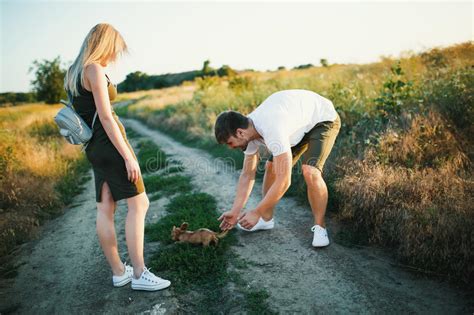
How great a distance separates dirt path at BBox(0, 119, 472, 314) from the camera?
8.61 feet

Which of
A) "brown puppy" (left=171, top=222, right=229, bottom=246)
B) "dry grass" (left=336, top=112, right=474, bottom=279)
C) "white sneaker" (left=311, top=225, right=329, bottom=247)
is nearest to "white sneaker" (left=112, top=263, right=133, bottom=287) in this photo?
"brown puppy" (left=171, top=222, right=229, bottom=246)

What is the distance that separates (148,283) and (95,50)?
2.01 m

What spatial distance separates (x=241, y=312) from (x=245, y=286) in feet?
1.11

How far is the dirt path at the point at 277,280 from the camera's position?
8.61ft

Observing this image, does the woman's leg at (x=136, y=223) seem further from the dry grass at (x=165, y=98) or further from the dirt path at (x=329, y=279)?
the dry grass at (x=165, y=98)

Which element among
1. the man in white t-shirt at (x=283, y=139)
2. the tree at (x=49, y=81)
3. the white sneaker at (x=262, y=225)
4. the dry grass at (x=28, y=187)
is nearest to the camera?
the man in white t-shirt at (x=283, y=139)

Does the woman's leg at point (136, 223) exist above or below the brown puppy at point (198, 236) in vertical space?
above

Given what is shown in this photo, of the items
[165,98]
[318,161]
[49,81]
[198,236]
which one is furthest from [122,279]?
[49,81]

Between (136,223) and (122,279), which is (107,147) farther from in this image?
(122,279)

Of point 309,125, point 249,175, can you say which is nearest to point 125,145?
point 249,175

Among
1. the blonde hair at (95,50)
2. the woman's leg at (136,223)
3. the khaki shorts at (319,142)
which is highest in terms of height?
the blonde hair at (95,50)

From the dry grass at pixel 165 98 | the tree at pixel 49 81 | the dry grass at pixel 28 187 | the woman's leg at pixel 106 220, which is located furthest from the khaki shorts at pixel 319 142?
the tree at pixel 49 81

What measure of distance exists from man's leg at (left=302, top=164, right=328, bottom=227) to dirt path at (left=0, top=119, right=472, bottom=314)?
39cm

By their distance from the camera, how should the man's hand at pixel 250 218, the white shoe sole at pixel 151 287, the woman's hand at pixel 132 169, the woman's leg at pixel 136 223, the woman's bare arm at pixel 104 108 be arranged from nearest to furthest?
the woman's bare arm at pixel 104 108
the woman's hand at pixel 132 169
the woman's leg at pixel 136 223
the white shoe sole at pixel 151 287
the man's hand at pixel 250 218
